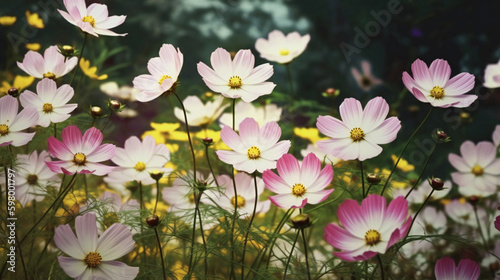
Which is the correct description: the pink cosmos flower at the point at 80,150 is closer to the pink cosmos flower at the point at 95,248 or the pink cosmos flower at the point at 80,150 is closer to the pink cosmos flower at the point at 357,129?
the pink cosmos flower at the point at 95,248

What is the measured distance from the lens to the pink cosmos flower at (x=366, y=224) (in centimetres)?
45

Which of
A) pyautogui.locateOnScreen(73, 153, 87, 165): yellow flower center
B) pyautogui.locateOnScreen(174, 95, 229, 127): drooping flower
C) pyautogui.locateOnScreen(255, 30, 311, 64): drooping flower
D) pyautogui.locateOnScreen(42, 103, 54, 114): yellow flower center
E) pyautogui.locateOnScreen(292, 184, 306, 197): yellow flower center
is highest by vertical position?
pyautogui.locateOnScreen(255, 30, 311, 64): drooping flower

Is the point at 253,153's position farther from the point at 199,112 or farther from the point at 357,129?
the point at 199,112

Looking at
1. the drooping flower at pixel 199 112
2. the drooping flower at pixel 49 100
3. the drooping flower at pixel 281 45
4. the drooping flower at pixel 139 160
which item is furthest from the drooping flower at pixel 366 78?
the drooping flower at pixel 49 100

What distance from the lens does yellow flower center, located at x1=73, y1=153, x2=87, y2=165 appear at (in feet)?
1.77

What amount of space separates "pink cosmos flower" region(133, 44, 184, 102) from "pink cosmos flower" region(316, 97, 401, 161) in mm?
147

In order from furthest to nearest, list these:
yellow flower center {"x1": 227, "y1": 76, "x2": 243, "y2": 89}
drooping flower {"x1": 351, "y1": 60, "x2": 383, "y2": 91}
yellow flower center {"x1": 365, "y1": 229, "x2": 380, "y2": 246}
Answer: drooping flower {"x1": 351, "y1": 60, "x2": 383, "y2": 91} → yellow flower center {"x1": 227, "y1": 76, "x2": 243, "y2": 89} → yellow flower center {"x1": 365, "y1": 229, "x2": 380, "y2": 246}

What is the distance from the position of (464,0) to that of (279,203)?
3.70 ft

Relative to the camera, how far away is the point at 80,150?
55cm

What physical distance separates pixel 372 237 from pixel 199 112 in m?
0.40

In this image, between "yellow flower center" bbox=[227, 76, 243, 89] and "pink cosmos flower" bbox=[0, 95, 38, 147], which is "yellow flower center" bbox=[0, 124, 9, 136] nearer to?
"pink cosmos flower" bbox=[0, 95, 38, 147]

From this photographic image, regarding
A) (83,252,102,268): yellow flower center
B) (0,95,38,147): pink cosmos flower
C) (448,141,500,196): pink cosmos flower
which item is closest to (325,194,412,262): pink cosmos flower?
(83,252,102,268): yellow flower center

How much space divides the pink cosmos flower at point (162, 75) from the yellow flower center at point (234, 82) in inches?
2.3

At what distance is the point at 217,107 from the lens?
2.60 feet
